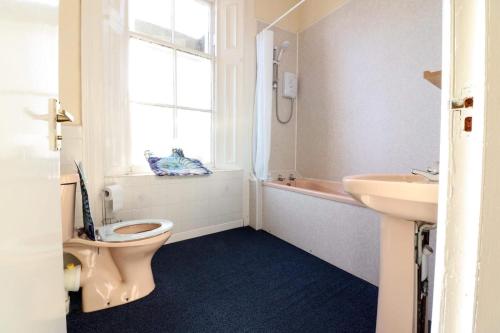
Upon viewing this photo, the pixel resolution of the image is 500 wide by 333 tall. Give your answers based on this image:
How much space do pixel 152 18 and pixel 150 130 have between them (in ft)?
3.48

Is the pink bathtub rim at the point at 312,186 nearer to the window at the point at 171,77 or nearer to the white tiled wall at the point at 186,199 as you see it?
the white tiled wall at the point at 186,199

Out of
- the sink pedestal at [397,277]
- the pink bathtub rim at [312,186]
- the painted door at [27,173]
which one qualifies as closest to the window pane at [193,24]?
the pink bathtub rim at [312,186]

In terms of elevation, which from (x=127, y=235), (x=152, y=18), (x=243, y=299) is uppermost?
(x=152, y=18)

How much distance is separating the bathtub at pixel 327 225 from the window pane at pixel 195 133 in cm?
79

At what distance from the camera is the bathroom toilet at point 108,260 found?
4.25ft

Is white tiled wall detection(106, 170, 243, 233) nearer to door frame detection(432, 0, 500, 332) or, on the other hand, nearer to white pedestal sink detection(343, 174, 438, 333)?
white pedestal sink detection(343, 174, 438, 333)

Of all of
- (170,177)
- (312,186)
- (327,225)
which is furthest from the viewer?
(312,186)

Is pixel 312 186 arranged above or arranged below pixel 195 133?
below

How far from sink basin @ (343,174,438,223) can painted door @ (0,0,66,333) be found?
2.95ft

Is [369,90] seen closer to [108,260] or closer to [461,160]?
[461,160]

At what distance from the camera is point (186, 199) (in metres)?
2.29

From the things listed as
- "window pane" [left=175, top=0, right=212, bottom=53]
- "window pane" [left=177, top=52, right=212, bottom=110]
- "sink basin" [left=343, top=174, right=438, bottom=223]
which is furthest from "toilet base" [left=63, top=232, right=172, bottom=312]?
"window pane" [left=175, top=0, right=212, bottom=53]

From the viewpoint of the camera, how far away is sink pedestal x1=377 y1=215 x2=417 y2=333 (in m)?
0.88

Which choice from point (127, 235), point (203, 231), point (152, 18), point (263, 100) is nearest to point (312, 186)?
point (263, 100)
